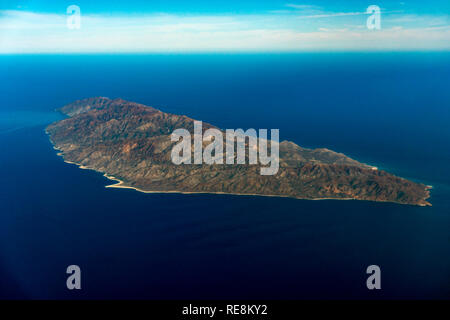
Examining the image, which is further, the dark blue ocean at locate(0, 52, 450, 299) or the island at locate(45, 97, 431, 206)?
the island at locate(45, 97, 431, 206)

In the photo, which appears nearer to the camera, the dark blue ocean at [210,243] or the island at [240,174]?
the dark blue ocean at [210,243]

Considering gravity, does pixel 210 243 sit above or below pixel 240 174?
below

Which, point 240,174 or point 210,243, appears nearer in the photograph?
point 210,243

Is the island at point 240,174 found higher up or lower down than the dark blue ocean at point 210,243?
higher up

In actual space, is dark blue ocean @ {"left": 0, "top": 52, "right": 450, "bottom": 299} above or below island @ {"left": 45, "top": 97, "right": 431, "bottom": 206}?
below
